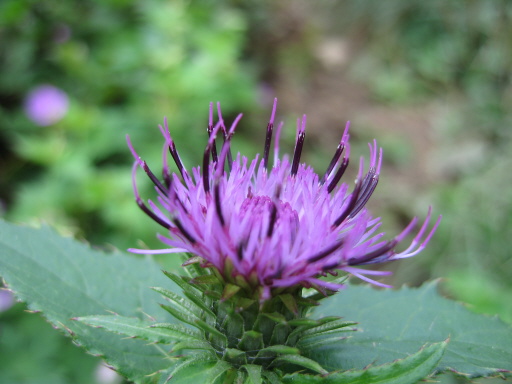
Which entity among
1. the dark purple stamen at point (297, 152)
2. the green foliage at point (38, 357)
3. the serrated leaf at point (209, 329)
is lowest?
the green foliage at point (38, 357)

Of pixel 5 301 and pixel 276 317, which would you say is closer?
pixel 276 317

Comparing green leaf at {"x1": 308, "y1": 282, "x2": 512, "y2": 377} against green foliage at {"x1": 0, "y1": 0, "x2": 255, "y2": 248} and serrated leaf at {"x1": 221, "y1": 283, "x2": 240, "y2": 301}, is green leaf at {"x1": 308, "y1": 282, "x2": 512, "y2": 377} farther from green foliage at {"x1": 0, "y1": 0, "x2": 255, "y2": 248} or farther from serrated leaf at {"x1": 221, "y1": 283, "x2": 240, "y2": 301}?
green foliage at {"x1": 0, "y1": 0, "x2": 255, "y2": 248}

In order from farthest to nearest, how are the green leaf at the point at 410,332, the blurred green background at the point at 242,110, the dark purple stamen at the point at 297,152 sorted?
the blurred green background at the point at 242,110
the dark purple stamen at the point at 297,152
the green leaf at the point at 410,332

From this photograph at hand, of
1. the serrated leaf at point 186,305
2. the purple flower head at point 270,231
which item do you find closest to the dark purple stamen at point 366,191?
the purple flower head at point 270,231

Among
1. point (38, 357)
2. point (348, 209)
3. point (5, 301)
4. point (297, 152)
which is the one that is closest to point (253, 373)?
point (348, 209)

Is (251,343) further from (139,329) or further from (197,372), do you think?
(139,329)

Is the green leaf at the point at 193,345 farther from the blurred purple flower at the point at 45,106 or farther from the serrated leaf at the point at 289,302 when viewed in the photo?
the blurred purple flower at the point at 45,106
